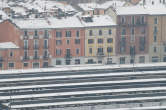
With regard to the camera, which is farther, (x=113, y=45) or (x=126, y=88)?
(x=113, y=45)

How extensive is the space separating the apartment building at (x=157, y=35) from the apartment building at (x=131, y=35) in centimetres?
109

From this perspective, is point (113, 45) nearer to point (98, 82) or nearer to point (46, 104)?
point (98, 82)

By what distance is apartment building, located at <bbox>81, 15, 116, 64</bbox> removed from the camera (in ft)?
438

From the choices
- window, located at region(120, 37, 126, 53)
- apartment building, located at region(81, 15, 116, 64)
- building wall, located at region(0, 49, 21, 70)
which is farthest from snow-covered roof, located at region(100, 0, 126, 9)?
building wall, located at region(0, 49, 21, 70)

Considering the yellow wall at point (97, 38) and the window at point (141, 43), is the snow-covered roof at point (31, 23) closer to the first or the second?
the yellow wall at point (97, 38)

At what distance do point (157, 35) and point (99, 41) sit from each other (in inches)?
464

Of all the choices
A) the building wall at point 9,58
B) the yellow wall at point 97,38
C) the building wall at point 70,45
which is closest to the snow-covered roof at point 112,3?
the yellow wall at point 97,38

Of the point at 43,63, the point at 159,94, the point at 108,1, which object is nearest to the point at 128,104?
the point at 159,94

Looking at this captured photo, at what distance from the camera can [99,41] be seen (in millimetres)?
133750

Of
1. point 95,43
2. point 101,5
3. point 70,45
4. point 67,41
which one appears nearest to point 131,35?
point 95,43

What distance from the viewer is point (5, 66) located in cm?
12725

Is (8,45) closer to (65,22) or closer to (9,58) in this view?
(9,58)

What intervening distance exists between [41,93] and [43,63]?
31.2m

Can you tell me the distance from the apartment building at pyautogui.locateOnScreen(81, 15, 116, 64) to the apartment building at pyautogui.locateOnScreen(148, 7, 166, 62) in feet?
24.5
